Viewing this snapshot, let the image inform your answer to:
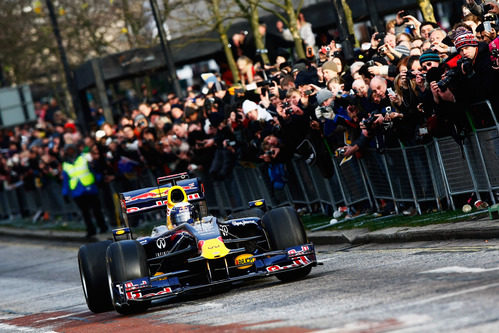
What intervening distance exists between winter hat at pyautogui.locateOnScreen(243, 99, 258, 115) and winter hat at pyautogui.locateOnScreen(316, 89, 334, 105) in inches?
99.1

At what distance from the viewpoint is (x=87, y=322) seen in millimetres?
13633

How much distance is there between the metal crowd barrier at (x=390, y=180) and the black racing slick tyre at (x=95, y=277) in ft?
16.2

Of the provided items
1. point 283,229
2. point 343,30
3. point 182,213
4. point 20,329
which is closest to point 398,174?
point 343,30

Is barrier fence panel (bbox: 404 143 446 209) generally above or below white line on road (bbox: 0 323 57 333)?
above

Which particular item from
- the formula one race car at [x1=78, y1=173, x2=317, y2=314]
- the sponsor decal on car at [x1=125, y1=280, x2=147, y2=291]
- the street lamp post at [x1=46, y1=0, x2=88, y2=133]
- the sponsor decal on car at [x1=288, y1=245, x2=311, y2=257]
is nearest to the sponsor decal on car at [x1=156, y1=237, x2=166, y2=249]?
the formula one race car at [x1=78, y1=173, x2=317, y2=314]

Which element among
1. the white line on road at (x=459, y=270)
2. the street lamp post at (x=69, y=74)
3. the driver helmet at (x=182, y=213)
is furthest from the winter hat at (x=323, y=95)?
the street lamp post at (x=69, y=74)

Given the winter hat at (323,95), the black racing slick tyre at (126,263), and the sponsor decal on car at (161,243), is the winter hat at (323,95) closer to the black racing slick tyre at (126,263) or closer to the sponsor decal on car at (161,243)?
the sponsor decal on car at (161,243)

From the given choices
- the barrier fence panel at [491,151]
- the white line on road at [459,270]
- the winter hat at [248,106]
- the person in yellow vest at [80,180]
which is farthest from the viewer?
the person in yellow vest at [80,180]

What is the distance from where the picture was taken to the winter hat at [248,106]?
20.2m

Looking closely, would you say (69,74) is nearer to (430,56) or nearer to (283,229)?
(430,56)

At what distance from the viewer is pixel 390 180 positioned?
17594 mm

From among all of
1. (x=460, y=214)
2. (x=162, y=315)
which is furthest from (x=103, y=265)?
(x=460, y=214)

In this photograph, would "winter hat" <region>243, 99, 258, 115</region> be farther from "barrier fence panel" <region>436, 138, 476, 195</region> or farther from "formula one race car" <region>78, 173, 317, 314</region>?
"formula one race car" <region>78, 173, 317, 314</region>

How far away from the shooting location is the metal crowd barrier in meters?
15.1
